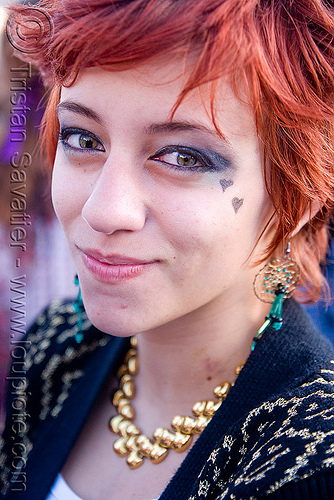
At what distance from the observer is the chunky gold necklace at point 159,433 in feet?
4.07

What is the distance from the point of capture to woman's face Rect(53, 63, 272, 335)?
971 mm

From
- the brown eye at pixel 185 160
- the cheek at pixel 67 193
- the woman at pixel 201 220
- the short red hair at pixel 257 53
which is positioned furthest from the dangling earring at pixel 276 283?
the cheek at pixel 67 193

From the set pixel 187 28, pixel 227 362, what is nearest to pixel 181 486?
pixel 227 362

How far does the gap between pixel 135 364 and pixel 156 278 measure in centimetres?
52

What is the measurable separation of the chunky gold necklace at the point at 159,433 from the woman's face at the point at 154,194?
30 centimetres

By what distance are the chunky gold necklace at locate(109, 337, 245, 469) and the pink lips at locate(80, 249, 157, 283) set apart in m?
0.40

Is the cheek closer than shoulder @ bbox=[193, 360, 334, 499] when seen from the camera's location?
A: No

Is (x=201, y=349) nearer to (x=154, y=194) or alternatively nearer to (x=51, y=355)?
(x=154, y=194)

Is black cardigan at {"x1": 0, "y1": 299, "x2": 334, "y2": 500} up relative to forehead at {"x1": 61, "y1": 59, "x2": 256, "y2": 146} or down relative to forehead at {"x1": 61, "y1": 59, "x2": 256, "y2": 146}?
down

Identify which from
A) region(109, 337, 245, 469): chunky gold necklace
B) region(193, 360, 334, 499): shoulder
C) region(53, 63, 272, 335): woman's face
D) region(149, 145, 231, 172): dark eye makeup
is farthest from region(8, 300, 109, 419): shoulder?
region(149, 145, 231, 172): dark eye makeup

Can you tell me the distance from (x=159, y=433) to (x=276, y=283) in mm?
479

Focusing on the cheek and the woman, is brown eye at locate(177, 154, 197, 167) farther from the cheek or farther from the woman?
the cheek

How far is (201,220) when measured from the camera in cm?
101

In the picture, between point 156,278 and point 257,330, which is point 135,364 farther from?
point 156,278
